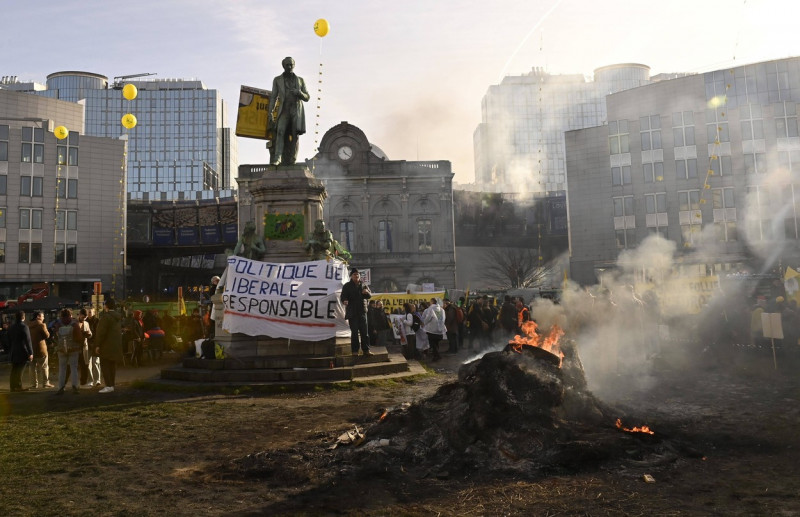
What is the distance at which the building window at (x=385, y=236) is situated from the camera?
172ft

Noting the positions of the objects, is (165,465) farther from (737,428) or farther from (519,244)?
(519,244)

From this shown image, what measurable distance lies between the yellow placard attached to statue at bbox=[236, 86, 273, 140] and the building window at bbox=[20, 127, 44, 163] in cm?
4336

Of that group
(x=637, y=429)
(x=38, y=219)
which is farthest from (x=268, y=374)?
(x=38, y=219)

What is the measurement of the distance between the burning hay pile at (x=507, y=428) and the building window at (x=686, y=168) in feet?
150

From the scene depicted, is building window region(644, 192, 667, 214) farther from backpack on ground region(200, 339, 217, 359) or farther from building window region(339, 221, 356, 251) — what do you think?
backpack on ground region(200, 339, 217, 359)

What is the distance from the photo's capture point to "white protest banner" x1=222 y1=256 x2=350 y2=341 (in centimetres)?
1195

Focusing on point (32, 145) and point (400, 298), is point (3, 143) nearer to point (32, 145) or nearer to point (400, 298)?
point (32, 145)

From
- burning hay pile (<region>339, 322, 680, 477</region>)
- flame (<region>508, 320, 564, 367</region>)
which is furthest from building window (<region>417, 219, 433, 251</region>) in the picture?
burning hay pile (<region>339, 322, 680, 477</region>)

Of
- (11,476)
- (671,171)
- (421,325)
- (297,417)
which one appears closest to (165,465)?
(11,476)

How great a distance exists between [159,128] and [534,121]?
73.4 m

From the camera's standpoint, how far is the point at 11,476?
571cm

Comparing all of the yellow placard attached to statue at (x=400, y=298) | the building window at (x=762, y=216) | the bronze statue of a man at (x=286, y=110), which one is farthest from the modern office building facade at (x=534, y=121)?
the bronze statue of a man at (x=286, y=110)

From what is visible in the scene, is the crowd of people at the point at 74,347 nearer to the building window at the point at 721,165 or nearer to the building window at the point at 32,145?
the building window at the point at 32,145

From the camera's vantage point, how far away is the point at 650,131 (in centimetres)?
4850
